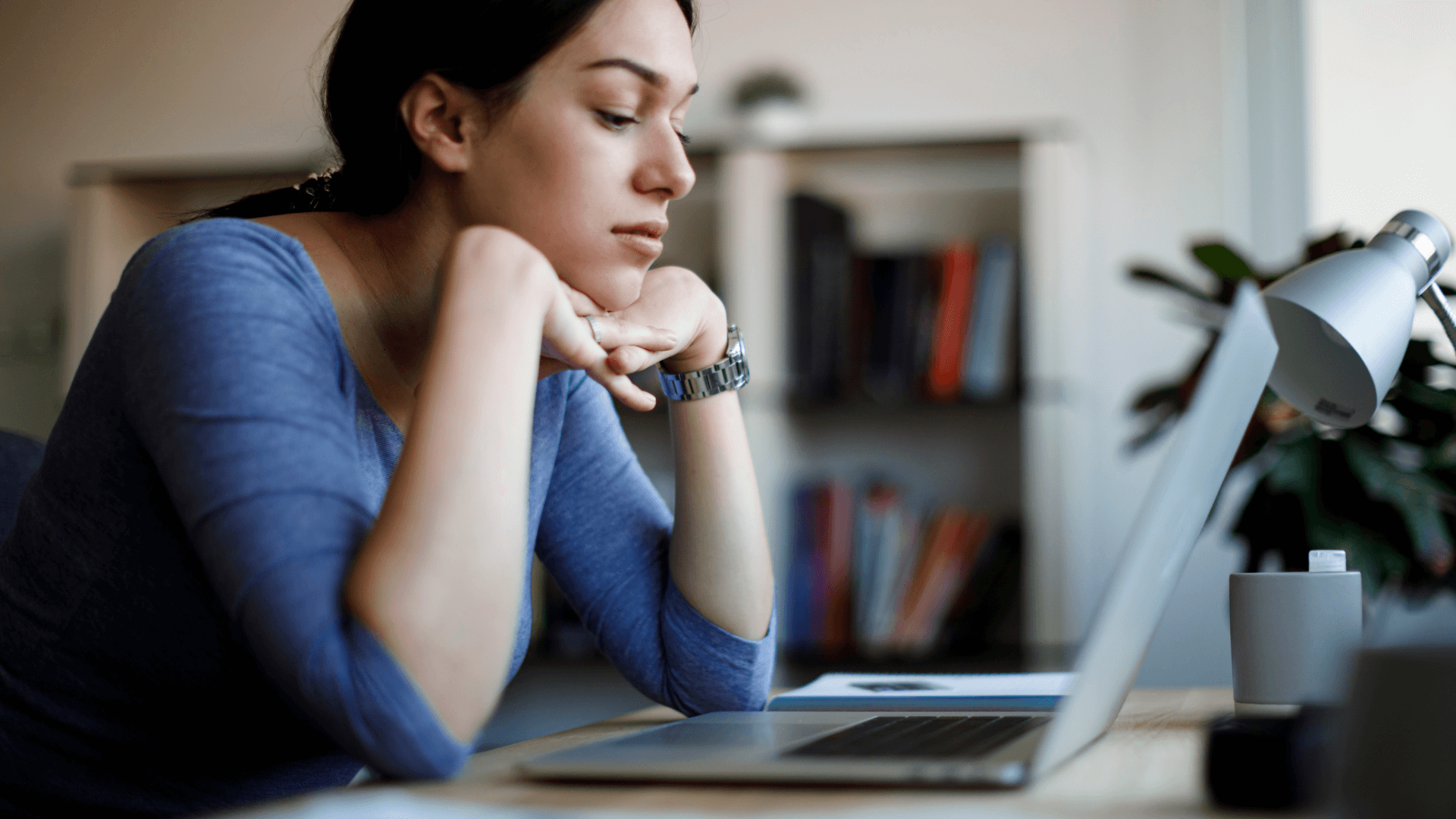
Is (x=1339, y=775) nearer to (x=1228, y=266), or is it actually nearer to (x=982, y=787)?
(x=982, y=787)

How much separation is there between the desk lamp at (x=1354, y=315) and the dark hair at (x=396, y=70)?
0.56m

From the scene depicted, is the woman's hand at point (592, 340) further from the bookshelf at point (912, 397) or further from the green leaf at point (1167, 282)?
the bookshelf at point (912, 397)

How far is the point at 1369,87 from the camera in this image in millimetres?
2262

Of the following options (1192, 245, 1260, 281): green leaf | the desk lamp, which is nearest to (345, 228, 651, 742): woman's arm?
the desk lamp

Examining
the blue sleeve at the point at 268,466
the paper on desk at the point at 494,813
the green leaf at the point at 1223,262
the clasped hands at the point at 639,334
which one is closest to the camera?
the paper on desk at the point at 494,813

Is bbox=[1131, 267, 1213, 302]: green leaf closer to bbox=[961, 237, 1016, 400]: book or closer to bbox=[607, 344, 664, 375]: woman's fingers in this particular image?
bbox=[961, 237, 1016, 400]: book

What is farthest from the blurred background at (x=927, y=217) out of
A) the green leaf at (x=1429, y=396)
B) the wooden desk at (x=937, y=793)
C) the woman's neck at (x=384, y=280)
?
the wooden desk at (x=937, y=793)

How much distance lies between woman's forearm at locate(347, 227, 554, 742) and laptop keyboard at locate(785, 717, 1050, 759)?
0.18m

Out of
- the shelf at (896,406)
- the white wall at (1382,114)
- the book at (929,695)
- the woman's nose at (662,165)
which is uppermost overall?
the white wall at (1382,114)

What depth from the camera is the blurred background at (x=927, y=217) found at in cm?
225

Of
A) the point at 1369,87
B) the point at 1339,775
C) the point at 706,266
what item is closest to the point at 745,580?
the point at 1339,775

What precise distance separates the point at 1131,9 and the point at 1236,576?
2051 mm

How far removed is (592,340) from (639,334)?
9 centimetres

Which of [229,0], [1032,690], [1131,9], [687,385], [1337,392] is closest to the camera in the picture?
[1337,392]
